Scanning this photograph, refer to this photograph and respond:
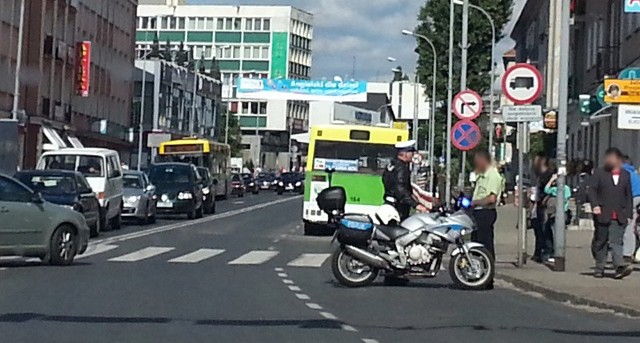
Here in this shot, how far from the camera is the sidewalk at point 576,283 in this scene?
55.4 feet

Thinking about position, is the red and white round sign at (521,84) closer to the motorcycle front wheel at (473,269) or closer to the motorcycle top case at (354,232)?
the motorcycle front wheel at (473,269)

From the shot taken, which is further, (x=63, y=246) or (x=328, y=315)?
(x=63, y=246)

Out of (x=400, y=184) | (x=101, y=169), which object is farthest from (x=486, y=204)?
(x=101, y=169)

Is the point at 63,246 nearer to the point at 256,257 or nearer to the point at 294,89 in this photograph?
the point at 256,257

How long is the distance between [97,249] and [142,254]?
1.60 metres

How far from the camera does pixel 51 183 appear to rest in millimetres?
30953

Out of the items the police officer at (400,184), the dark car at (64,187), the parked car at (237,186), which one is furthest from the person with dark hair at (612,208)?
the parked car at (237,186)

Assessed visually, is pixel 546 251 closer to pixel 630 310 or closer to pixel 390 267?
pixel 390 267

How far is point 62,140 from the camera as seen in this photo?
6962 centimetres

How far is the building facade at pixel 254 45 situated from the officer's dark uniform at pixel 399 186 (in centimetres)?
13464

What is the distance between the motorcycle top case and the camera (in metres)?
18.6

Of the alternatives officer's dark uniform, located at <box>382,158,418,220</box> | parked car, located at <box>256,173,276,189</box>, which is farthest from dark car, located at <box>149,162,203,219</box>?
parked car, located at <box>256,173,276,189</box>

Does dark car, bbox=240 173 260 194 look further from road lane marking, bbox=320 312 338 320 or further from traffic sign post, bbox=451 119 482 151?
road lane marking, bbox=320 312 338 320

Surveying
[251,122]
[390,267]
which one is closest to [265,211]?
[390,267]
